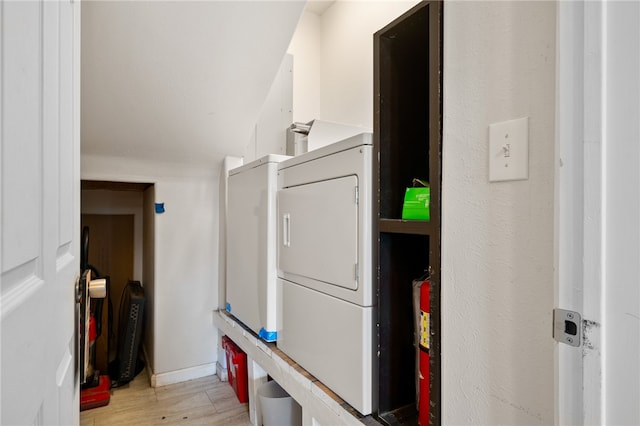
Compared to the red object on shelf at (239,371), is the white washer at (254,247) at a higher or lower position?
higher

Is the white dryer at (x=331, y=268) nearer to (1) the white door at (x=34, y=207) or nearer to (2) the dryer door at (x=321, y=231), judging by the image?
(2) the dryer door at (x=321, y=231)

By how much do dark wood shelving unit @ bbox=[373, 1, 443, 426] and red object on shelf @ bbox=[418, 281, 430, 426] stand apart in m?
0.13

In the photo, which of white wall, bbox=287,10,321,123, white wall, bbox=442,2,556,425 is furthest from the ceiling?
white wall, bbox=442,2,556,425

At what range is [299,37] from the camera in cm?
296

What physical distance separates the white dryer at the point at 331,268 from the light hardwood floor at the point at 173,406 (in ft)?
3.15

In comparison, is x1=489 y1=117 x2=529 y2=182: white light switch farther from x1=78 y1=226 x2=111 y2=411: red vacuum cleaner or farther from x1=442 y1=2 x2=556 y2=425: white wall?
x1=78 y1=226 x2=111 y2=411: red vacuum cleaner

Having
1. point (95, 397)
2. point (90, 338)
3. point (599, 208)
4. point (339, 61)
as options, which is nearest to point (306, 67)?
point (339, 61)

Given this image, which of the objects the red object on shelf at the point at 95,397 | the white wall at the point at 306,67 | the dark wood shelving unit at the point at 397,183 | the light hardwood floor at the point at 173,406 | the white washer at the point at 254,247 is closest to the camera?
the dark wood shelving unit at the point at 397,183

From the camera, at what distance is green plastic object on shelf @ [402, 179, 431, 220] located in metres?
1.10

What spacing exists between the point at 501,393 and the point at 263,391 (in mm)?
1551

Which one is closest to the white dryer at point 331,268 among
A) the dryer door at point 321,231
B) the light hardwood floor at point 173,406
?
the dryer door at point 321,231

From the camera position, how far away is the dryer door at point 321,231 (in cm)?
131

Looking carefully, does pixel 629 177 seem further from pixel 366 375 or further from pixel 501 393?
pixel 366 375

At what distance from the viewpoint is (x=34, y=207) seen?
0.46 meters
